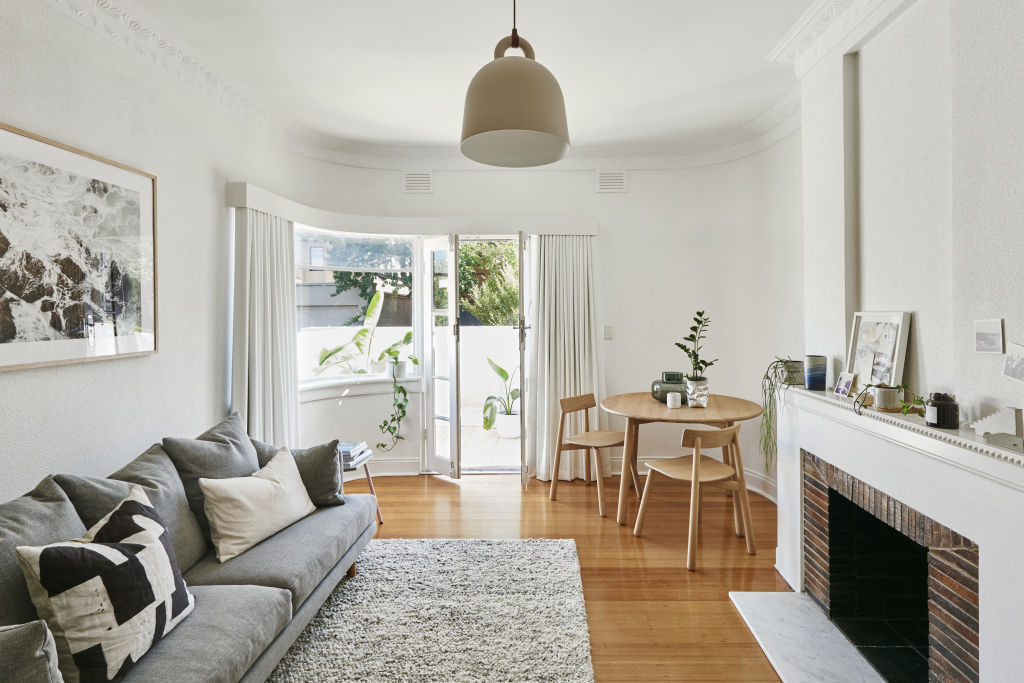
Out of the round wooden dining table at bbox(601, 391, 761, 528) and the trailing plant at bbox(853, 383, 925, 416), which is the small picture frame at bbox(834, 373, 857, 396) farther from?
the round wooden dining table at bbox(601, 391, 761, 528)

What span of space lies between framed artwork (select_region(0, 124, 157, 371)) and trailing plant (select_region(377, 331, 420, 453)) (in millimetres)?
2181

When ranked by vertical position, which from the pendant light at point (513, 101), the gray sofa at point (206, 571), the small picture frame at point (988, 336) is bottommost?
the gray sofa at point (206, 571)

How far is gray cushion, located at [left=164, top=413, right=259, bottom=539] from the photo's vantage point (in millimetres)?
2404

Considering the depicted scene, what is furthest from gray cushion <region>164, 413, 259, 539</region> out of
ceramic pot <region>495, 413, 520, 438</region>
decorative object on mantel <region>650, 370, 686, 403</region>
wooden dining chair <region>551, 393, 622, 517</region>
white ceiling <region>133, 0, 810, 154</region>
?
ceramic pot <region>495, 413, 520, 438</region>

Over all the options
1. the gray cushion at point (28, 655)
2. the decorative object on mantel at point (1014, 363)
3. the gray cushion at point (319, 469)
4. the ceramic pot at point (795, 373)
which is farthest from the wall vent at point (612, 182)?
the gray cushion at point (28, 655)

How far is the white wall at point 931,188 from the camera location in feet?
5.29

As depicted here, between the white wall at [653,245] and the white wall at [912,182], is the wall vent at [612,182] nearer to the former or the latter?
the white wall at [653,245]

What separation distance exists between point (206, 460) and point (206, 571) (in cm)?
50

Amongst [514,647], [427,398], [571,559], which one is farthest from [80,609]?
[427,398]

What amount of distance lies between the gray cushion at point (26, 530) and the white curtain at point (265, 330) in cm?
163

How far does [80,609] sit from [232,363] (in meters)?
2.11

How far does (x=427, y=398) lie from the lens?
4863 millimetres

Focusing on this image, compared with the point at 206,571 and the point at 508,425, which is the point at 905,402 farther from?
the point at 508,425

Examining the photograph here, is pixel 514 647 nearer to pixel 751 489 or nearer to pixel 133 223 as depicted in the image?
pixel 133 223
